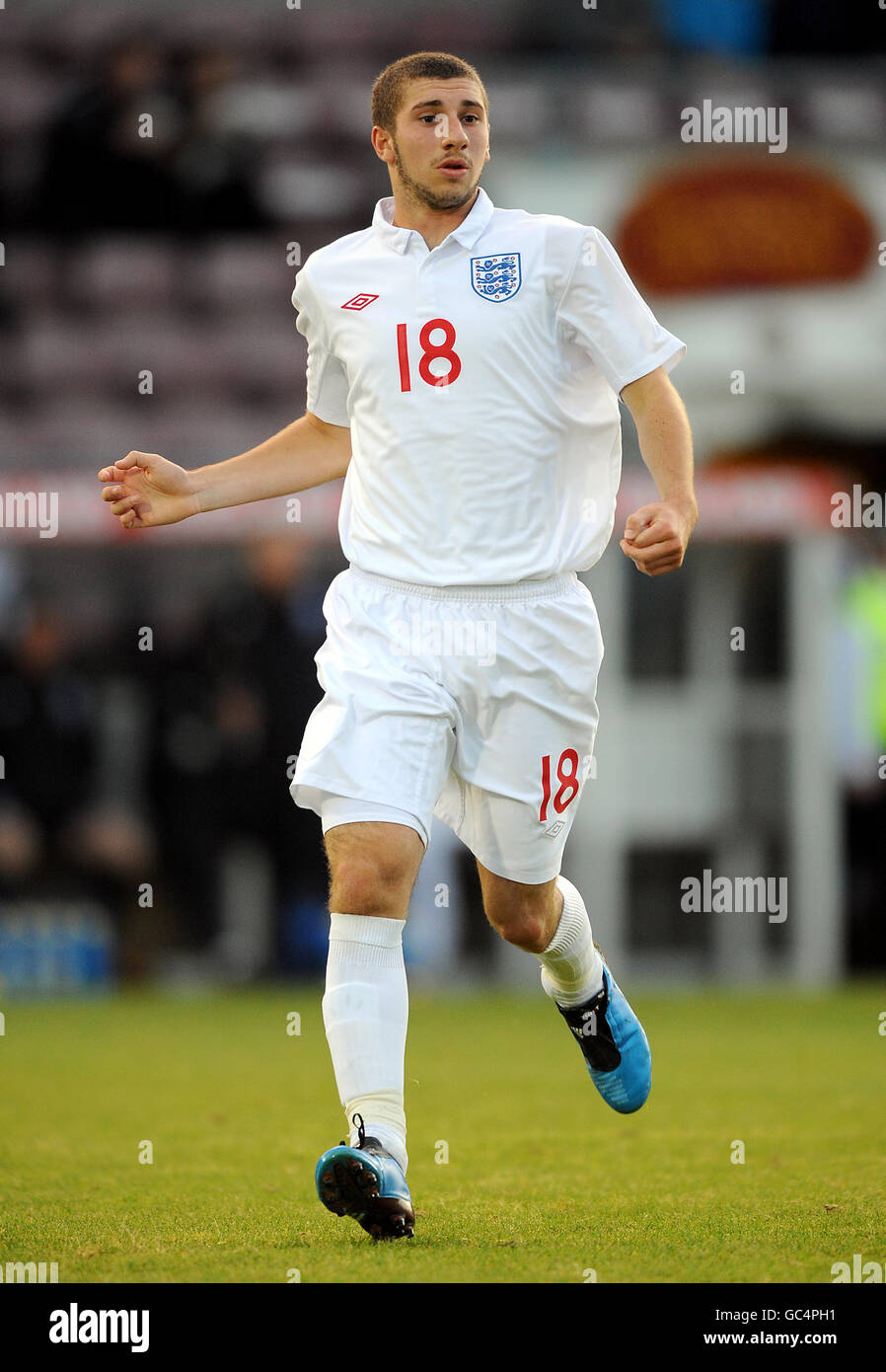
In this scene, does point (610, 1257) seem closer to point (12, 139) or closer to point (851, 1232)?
point (851, 1232)

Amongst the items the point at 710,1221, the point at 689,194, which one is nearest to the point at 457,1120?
the point at 710,1221

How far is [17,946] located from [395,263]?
786cm

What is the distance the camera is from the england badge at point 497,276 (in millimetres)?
4316

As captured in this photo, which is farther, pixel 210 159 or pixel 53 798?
pixel 210 159

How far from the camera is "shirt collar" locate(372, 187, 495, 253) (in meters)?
4.37

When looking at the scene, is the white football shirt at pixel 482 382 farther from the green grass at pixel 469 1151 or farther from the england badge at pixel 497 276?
the green grass at pixel 469 1151

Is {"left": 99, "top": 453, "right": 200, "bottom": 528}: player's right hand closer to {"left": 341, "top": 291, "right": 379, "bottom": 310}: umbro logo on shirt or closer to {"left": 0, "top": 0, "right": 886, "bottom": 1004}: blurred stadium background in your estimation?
{"left": 341, "top": 291, "right": 379, "bottom": 310}: umbro logo on shirt

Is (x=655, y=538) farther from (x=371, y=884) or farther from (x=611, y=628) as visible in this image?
(x=611, y=628)

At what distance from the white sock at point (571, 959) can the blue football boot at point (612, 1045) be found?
36mm

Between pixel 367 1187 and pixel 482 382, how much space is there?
168 cm

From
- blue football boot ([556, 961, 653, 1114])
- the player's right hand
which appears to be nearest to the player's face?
the player's right hand

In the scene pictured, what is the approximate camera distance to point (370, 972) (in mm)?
4094

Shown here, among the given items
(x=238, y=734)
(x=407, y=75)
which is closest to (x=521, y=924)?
(x=407, y=75)

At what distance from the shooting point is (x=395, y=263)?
14.5ft
